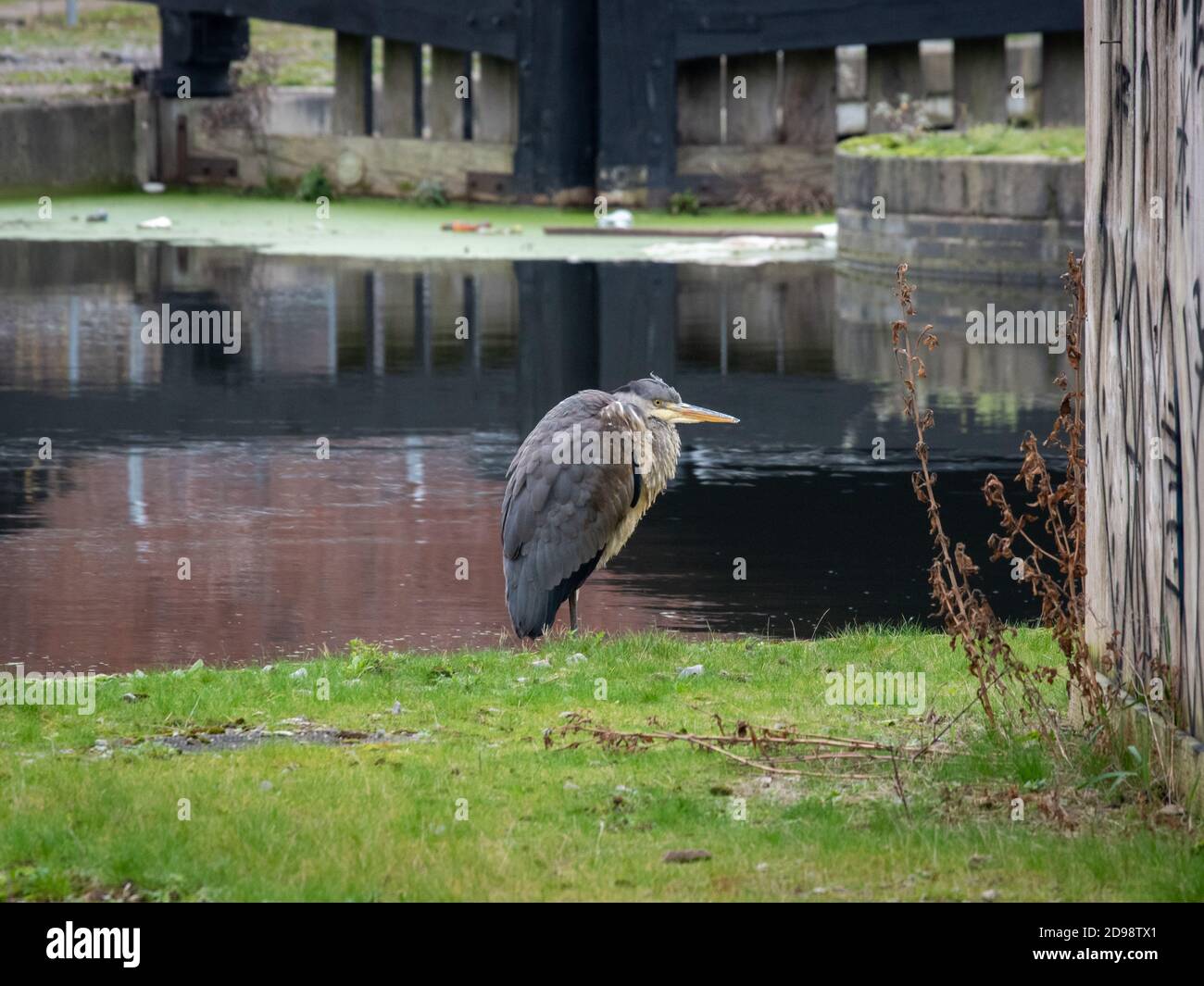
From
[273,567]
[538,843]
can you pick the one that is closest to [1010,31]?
[273,567]

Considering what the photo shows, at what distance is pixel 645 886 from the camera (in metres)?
5.76

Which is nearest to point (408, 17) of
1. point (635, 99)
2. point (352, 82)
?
point (352, 82)

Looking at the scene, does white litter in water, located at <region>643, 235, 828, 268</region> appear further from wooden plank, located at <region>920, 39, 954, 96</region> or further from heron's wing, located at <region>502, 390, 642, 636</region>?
heron's wing, located at <region>502, 390, 642, 636</region>

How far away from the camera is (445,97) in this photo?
3334cm

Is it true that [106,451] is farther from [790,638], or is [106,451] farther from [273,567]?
[790,638]

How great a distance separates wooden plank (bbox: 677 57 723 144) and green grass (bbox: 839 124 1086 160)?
558cm

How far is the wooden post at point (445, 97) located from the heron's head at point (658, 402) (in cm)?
2331

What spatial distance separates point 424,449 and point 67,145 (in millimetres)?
21133

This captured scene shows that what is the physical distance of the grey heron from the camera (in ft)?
31.9

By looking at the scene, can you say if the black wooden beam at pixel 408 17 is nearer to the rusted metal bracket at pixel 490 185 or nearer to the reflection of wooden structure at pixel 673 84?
the reflection of wooden structure at pixel 673 84

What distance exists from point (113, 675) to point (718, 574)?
12.6ft

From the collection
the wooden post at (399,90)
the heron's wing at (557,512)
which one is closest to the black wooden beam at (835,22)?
the wooden post at (399,90)

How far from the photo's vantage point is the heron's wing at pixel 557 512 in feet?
31.9

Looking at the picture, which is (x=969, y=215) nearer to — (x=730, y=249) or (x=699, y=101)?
(x=730, y=249)
